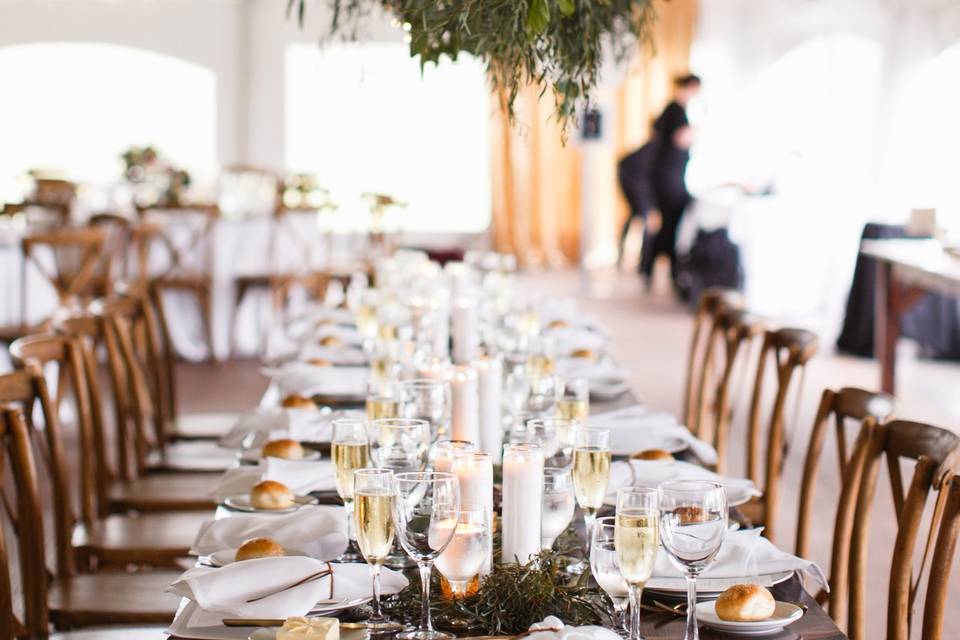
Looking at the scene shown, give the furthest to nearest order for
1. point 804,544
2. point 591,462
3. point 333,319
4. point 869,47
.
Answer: point 869,47, point 333,319, point 804,544, point 591,462

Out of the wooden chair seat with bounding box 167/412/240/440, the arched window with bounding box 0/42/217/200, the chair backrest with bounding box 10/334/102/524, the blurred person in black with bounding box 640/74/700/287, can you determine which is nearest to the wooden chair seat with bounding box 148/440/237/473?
the wooden chair seat with bounding box 167/412/240/440

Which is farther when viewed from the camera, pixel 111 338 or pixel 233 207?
pixel 233 207

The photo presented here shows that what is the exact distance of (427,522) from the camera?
1.39 metres

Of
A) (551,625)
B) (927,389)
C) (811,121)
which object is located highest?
(811,121)

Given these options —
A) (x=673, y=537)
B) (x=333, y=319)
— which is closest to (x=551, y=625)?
(x=673, y=537)

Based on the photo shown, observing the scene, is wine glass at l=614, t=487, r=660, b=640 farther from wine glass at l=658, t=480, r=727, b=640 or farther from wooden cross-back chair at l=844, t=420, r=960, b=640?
wooden cross-back chair at l=844, t=420, r=960, b=640

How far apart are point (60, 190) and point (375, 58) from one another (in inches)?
208

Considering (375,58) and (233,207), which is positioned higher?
(375,58)

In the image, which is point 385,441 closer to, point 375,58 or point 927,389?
point 927,389

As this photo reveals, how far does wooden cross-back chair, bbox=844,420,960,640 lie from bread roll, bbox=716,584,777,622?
374 millimetres

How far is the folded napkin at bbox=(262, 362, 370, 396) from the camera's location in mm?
2885

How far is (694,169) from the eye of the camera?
42.6 ft

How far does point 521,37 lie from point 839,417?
990mm

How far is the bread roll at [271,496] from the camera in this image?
6.36ft
